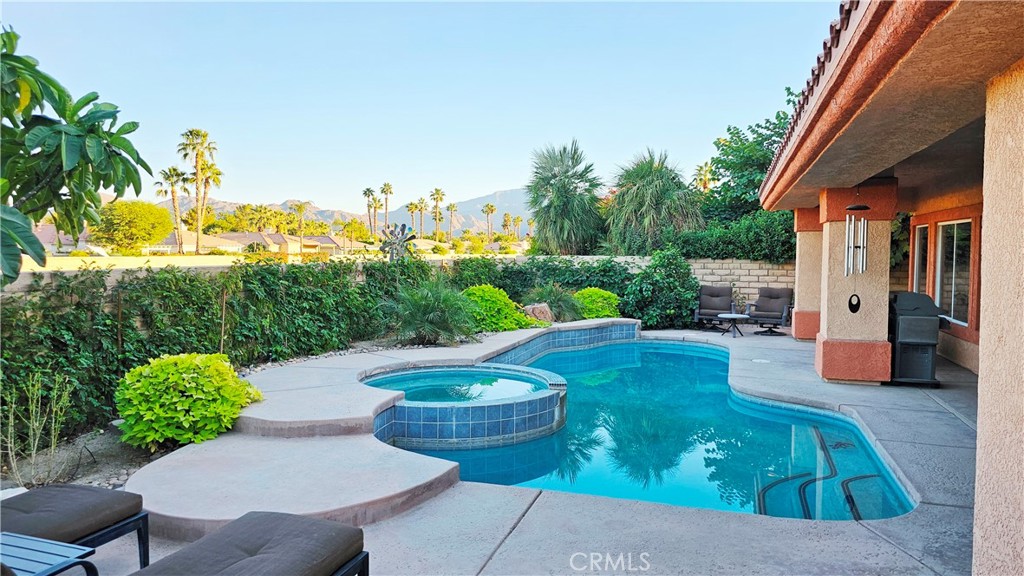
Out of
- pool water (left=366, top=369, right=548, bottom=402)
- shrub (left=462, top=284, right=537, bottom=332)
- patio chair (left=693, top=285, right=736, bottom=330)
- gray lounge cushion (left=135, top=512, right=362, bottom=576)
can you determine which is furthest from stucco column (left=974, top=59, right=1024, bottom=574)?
patio chair (left=693, top=285, right=736, bottom=330)

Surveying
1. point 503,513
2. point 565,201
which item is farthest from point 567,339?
point 503,513

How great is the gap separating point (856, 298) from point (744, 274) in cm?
692

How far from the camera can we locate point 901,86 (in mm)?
3127

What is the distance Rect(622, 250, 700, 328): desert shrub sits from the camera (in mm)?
13477

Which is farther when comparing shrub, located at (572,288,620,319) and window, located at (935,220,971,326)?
shrub, located at (572,288,620,319)

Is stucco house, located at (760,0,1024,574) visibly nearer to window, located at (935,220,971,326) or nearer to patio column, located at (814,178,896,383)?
patio column, located at (814,178,896,383)

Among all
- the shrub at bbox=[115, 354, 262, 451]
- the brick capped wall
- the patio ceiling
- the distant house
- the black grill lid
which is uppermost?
the distant house

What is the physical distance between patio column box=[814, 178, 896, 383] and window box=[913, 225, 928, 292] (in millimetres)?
4540

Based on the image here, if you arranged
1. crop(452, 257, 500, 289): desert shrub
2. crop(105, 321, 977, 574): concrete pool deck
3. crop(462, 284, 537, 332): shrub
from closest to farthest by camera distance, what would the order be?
crop(105, 321, 977, 574): concrete pool deck
crop(462, 284, 537, 332): shrub
crop(452, 257, 500, 289): desert shrub

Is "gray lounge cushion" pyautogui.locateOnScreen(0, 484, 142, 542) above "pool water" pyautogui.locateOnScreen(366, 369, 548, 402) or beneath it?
above

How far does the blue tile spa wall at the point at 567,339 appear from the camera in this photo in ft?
32.6

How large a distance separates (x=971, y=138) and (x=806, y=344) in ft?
18.8

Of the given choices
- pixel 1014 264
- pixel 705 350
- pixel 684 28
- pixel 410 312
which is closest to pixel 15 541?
pixel 1014 264

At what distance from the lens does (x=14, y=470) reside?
3861 mm
